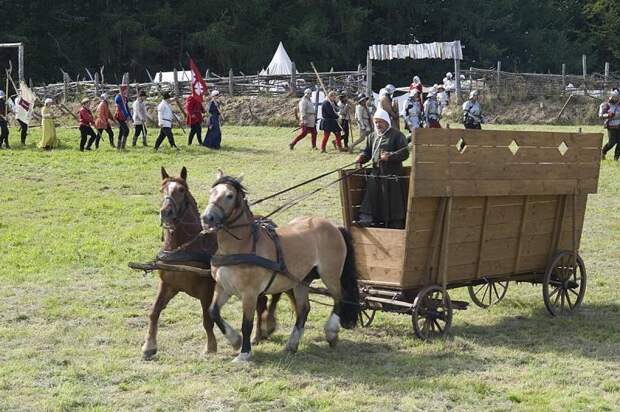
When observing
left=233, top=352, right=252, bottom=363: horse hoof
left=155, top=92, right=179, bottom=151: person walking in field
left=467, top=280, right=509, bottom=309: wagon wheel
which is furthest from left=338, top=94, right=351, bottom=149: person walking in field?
left=233, top=352, right=252, bottom=363: horse hoof

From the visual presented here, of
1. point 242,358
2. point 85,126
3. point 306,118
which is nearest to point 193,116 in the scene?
point 85,126

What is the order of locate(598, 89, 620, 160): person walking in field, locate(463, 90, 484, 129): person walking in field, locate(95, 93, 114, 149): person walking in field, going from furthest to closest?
locate(95, 93, 114, 149): person walking in field → locate(463, 90, 484, 129): person walking in field → locate(598, 89, 620, 160): person walking in field

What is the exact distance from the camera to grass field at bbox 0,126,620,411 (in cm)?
720

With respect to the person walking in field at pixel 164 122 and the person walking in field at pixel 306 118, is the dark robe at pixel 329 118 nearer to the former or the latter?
the person walking in field at pixel 306 118

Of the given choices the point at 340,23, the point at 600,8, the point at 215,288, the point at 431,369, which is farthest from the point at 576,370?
the point at 600,8

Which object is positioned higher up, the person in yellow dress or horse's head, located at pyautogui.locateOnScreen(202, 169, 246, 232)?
horse's head, located at pyautogui.locateOnScreen(202, 169, 246, 232)

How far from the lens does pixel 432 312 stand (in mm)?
9102

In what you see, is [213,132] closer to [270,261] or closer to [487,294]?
[487,294]

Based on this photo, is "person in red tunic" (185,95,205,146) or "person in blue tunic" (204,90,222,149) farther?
"person in red tunic" (185,95,205,146)

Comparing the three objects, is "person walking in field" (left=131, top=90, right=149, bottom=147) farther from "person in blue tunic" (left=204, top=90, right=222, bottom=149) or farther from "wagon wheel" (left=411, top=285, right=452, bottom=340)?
"wagon wheel" (left=411, top=285, right=452, bottom=340)

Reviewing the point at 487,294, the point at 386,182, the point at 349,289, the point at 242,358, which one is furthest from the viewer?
the point at 487,294

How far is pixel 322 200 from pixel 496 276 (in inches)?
313

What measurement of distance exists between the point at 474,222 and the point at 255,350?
8.20 ft

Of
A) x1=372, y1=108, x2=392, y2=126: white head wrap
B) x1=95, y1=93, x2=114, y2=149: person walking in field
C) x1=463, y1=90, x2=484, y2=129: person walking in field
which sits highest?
x1=372, y1=108, x2=392, y2=126: white head wrap
